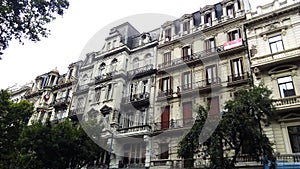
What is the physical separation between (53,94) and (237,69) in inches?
986

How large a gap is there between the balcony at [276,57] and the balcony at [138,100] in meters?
9.84

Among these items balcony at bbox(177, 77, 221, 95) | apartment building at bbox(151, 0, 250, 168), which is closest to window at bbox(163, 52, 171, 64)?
apartment building at bbox(151, 0, 250, 168)

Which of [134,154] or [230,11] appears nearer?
[134,154]

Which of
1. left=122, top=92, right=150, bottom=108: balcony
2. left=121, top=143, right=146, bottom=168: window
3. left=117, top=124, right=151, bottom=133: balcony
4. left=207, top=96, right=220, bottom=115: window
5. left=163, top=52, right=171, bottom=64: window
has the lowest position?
left=121, top=143, right=146, bottom=168: window

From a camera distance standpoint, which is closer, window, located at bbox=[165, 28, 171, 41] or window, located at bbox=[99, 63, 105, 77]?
window, located at bbox=[165, 28, 171, 41]

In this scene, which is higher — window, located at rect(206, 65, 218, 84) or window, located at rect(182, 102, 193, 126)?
window, located at rect(206, 65, 218, 84)

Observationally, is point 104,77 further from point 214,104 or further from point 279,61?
point 279,61

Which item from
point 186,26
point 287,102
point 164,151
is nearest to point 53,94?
point 164,151

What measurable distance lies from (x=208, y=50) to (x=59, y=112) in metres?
20.4

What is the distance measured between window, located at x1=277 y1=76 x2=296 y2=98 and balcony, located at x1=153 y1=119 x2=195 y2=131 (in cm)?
659

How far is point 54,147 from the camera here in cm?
1670

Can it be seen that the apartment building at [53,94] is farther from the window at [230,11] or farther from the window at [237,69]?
the window at [230,11]

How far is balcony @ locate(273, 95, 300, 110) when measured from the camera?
47.7 feet

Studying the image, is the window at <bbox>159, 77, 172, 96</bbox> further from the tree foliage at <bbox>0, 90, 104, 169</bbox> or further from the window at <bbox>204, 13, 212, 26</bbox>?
the tree foliage at <bbox>0, 90, 104, 169</bbox>
